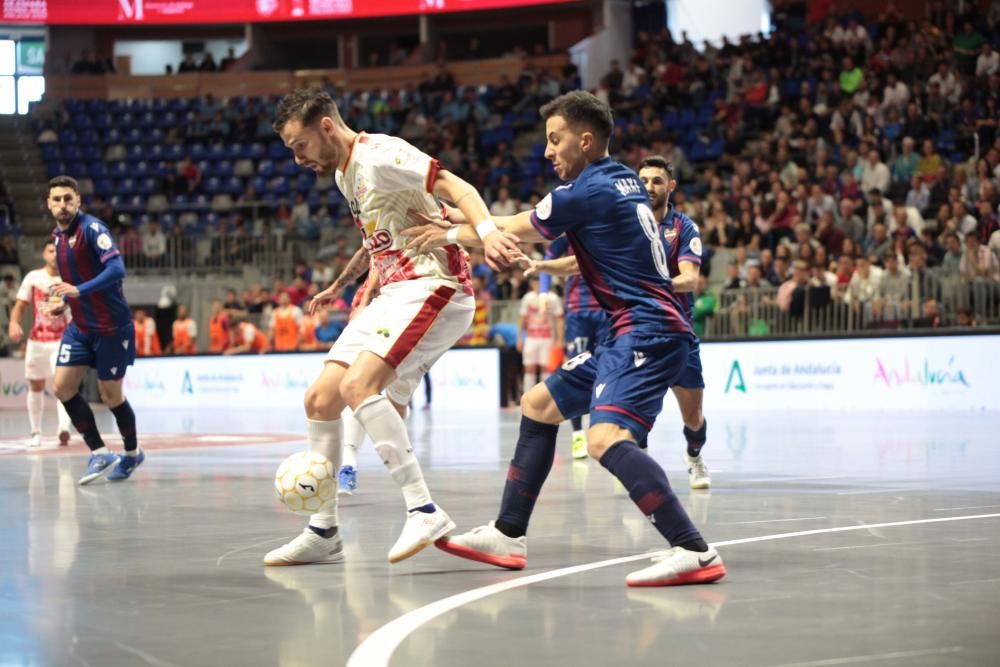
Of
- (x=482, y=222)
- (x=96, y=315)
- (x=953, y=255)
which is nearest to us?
(x=482, y=222)

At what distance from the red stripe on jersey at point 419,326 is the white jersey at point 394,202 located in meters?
0.09

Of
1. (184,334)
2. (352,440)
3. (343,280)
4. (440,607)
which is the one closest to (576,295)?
(352,440)

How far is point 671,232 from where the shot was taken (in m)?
8.98

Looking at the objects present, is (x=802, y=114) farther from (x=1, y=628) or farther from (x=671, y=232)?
(x=1, y=628)

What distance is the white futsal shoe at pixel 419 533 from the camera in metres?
5.57

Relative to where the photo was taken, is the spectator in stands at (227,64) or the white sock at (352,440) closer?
the white sock at (352,440)

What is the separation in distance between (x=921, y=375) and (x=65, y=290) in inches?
499

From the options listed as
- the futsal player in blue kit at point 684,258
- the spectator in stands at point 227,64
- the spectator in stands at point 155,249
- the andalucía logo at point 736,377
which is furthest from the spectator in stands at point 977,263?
the spectator in stands at point 227,64

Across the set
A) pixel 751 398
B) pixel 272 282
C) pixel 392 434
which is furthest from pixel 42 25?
pixel 392 434

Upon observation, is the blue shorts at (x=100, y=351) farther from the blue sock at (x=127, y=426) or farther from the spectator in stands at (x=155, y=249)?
the spectator in stands at (x=155, y=249)

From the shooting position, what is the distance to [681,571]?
507 cm

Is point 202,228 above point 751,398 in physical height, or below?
above

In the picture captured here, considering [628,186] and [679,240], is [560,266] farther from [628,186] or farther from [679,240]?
[679,240]

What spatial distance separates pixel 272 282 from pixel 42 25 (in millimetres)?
14500
